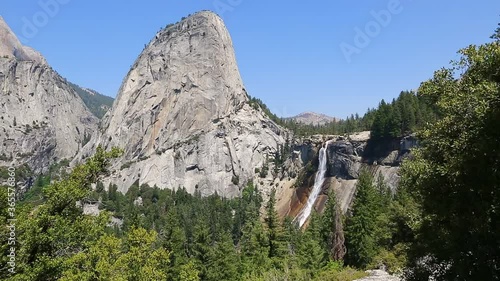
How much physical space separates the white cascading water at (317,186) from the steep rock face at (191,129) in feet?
151

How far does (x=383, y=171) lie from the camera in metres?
108

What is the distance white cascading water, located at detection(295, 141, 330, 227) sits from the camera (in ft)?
369

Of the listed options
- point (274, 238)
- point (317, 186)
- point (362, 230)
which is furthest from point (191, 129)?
point (362, 230)

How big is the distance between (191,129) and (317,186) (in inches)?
3205

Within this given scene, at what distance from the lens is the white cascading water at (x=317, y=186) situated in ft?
369

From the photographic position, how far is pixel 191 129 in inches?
7269

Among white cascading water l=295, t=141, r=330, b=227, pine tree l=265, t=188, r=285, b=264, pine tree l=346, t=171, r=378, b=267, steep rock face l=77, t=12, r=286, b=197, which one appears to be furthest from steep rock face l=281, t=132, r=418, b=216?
pine tree l=265, t=188, r=285, b=264

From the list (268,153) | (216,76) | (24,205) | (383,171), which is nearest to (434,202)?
(24,205)

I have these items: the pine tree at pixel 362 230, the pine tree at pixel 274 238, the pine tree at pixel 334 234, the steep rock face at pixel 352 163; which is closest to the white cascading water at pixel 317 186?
the steep rock face at pixel 352 163

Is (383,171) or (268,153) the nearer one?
(383,171)

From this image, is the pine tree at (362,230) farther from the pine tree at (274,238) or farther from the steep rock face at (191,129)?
the steep rock face at (191,129)

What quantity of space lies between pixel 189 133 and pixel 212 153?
60.3 ft

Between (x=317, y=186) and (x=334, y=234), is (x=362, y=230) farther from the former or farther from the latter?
(x=317, y=186)

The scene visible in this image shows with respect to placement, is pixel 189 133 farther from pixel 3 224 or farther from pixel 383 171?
pixel 3 224
